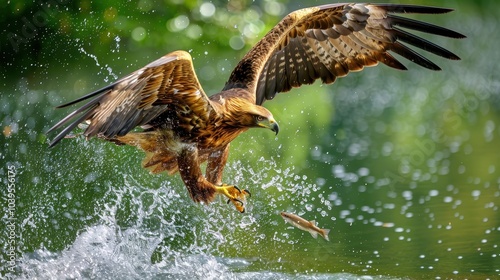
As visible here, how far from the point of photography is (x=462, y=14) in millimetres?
22375

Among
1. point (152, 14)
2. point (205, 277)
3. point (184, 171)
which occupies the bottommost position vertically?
point (152, 14)

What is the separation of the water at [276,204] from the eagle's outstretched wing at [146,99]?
146 centimetres

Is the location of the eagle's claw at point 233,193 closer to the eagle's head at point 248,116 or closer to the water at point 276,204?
the eagle's head at point 248,116

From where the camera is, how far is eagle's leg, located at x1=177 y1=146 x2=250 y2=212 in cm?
645

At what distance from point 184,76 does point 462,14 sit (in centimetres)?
1733

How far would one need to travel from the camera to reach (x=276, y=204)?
9891mm

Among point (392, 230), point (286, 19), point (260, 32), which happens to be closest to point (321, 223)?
point (392, 230)

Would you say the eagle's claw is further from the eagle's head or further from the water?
the water

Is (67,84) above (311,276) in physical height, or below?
below

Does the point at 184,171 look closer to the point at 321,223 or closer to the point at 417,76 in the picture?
the point at 321,223

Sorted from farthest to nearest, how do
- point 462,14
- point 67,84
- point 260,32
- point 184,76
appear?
point 462,14 → point 67,84 → point 260,32 → point 184,76

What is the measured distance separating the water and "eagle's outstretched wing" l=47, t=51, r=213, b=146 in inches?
57.5

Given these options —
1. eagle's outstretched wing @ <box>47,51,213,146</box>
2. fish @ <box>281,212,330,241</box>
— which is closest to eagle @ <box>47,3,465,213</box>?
eagle's outstretched wing @ <box>47,51,213,146</box>

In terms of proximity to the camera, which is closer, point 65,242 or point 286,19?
point 286,19
